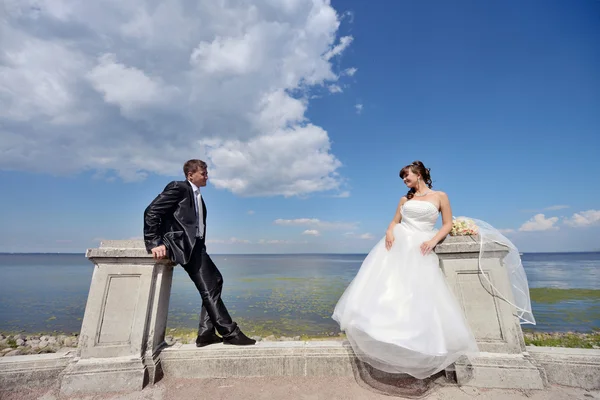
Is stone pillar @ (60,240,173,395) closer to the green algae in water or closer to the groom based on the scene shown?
the groom

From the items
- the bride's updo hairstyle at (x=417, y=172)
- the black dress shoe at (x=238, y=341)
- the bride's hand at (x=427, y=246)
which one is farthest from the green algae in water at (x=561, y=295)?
the black dress shoe at (x=238, y=341)

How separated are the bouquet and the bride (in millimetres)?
225

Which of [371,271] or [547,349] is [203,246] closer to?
[371,271]

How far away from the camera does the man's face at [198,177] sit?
398cm

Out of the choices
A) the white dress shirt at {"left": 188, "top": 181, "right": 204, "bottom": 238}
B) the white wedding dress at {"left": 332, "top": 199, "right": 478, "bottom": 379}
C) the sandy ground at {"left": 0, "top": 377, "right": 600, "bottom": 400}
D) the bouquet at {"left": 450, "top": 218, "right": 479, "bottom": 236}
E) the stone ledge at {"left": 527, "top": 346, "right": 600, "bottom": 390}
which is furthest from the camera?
the white dress shirt at {"left": 188, "top": 181, "right": 204, "bottom": 238}

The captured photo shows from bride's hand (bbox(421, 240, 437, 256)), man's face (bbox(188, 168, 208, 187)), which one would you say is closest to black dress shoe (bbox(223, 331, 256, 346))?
man's face (bbox(188, 168, 208, 187))

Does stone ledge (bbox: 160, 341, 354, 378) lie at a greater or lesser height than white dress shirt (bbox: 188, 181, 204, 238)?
lesser

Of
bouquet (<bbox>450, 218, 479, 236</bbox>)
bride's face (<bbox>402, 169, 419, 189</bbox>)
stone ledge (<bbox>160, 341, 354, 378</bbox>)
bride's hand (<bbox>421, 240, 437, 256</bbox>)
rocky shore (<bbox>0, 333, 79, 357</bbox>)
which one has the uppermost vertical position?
bride's face (<bbox>402, 169, 419, 189</bbox>)

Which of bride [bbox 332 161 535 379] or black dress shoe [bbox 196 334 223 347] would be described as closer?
bride [bbox 332 161 535 379]

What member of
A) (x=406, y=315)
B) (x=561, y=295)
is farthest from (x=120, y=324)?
(x=561, y=295)

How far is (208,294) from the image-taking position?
3695mm

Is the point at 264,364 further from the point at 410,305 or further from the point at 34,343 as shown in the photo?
the point at 34,343

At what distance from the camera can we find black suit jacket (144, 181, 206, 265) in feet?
11.4

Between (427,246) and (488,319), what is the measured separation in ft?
3.65
